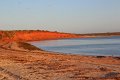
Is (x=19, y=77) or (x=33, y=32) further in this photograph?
(x=33, y=32)

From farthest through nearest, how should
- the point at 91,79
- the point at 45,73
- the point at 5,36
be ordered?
the point at 5,36 < the point at 45,73 < the point at 91,79

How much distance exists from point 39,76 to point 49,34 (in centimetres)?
10962

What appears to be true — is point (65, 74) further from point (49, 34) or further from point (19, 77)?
point (49, 34)

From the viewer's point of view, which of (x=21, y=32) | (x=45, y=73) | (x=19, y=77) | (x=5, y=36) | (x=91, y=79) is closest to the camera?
(x=91, y=79)

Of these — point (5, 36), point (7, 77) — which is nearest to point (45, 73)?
point (7, 77)

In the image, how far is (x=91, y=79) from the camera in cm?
1335

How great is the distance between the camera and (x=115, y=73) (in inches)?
577

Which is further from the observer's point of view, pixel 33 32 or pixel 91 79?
pixel 33 32

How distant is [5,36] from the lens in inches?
3383

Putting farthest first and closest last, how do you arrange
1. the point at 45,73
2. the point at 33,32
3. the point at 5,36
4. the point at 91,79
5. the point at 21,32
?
the point at 33,32
the point at 21,32
the point at 5,36
the point at 45,73
the point at 91,79

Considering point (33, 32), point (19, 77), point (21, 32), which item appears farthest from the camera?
point (33, 32)

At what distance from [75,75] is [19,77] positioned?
231cm

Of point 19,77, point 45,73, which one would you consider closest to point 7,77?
point 19,77

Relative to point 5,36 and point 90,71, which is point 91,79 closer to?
point 90,71
